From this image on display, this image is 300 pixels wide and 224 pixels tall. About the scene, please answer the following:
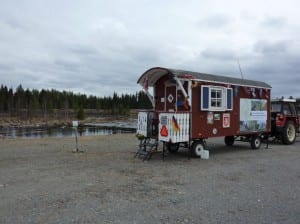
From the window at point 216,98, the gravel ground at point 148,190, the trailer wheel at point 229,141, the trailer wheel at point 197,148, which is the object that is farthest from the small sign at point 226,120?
the trailer wheel at point 229,141

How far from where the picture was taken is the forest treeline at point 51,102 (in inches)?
3403

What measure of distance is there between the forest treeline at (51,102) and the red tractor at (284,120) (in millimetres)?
55395

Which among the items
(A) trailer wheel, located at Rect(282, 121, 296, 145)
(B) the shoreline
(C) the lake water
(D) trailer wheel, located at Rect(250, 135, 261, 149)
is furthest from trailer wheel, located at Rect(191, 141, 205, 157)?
(B) the shoreline

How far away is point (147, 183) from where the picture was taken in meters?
6.57

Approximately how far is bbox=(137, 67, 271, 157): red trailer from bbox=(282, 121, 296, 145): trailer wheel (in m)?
2.35

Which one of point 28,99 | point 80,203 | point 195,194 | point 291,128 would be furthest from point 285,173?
point 28,99

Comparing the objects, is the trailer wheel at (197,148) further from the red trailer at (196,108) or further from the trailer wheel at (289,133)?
the trailer wheel at (289,133)

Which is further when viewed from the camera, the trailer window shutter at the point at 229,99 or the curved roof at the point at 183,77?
the trailer window shutter at the point at 229,99

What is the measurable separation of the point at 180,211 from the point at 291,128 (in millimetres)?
11608

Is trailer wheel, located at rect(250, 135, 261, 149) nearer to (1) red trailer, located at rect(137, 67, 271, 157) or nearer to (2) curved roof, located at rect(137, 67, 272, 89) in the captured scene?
(1) red trailer, located at rect(137, 67, 271, 157)

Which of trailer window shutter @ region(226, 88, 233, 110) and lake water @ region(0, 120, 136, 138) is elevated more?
Result: trailer window shutter @ region(226, 88, 233, 110)

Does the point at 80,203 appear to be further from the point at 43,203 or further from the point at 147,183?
the point at 147,183

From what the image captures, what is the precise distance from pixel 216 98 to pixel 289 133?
587 cm

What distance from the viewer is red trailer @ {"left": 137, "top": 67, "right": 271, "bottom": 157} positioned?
9.50m
